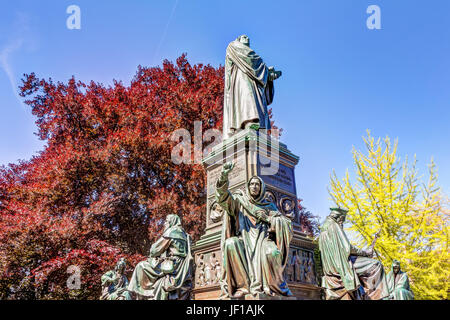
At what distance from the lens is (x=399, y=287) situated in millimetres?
6770

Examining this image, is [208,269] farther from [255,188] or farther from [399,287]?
[399,287]

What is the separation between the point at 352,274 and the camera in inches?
219

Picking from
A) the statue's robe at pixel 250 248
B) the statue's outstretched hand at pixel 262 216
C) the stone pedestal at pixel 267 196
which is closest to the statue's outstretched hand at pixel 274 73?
the stone pedestal at pixel 267 196

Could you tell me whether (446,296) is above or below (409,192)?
below

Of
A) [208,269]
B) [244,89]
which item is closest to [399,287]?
[208,269]

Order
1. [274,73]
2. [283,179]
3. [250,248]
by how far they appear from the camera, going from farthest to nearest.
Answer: [274,73] < [283,179] < [250,248]

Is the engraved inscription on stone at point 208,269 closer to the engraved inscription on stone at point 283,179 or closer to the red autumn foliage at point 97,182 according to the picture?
the engraved inscription on stone at point 283,179

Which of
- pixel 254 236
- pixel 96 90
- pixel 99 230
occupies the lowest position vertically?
pixel 254 236

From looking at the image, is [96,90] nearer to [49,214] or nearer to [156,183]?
[156,183]

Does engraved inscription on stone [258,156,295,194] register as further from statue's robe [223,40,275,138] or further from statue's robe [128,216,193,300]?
statue's robe [128,216,193,300]

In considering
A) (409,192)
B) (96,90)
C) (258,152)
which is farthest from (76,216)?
(409,192)

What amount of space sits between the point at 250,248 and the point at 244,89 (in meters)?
4.24

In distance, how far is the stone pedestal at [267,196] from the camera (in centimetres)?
557
